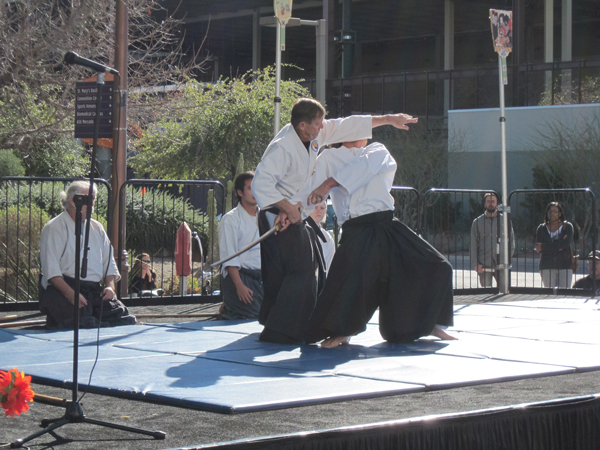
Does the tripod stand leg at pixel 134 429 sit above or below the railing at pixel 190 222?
Answer: below

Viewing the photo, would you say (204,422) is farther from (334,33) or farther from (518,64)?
(334,33)

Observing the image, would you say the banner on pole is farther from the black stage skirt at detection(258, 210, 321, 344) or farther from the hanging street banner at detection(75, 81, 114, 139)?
the black stage skirt at detection(258, 210, 321, 344)

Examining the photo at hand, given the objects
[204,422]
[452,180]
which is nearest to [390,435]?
[204,422]

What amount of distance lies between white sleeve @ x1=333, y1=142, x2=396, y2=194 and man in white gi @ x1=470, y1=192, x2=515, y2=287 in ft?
18.4

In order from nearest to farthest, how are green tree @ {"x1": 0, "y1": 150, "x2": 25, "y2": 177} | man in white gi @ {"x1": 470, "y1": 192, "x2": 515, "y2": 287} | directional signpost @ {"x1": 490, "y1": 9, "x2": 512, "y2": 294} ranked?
directional signpost @ {"x1": 490, "y1": 9, "x2": 512, "y2": 294} → man in white gi @ {"x1": 470, "y1": 192, "x2": 515, "y2": 287} → green tree @ {"x1": 0, "y1": 150, "x2": 25, "y2": 177}

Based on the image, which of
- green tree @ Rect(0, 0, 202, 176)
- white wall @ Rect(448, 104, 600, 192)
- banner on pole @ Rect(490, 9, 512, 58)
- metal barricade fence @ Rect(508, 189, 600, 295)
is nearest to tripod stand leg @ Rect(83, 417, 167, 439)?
metal barricade fence @ Rect(508, 189, 600, 295)

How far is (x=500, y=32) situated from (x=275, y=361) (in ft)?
25.8

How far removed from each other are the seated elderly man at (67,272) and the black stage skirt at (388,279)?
2009 mm

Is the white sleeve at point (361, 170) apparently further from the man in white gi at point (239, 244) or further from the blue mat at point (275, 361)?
the man in white gi at point (239, 244)

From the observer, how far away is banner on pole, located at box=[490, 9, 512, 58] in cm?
1103

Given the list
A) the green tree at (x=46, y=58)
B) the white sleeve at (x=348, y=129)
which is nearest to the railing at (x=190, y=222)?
the green tree at (x=46, y=58)

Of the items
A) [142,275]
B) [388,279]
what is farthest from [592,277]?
[142,275]

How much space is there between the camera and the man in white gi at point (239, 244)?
7.20 metres

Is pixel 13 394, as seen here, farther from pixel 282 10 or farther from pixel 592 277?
pixel 592 277
